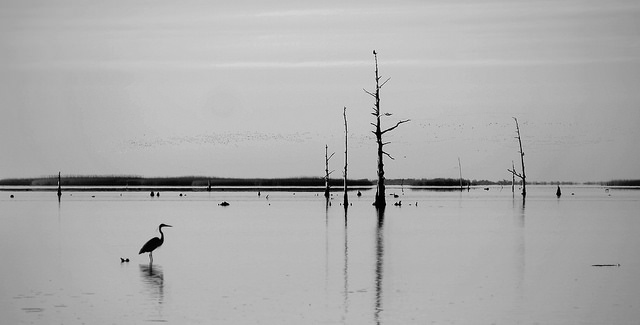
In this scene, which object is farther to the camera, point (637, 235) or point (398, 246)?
point (637, 235)

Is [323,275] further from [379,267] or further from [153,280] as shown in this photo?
[153,280]

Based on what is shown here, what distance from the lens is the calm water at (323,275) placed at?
50.5 ft

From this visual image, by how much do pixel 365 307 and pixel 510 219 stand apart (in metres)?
30.7

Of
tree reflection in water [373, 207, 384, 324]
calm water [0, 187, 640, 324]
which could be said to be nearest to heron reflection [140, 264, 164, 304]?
calm water [0, 187, 640, 324]

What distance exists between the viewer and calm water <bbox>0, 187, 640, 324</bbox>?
1540cm

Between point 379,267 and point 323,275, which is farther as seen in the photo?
point 379,267

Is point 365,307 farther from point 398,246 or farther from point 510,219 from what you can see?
point 510,219

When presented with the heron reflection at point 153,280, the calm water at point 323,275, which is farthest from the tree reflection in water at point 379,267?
the heron reflection at point 153,280

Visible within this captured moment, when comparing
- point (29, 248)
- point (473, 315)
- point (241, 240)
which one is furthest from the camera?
point (241, 240)

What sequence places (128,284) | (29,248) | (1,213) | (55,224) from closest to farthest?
(128,284)
(29,248)
(55,224)
(1,213)

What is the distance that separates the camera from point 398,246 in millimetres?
28781

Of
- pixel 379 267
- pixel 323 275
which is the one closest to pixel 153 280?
pixel 323 275

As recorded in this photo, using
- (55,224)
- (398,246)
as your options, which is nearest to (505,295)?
(398,246)

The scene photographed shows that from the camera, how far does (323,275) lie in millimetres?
20672
